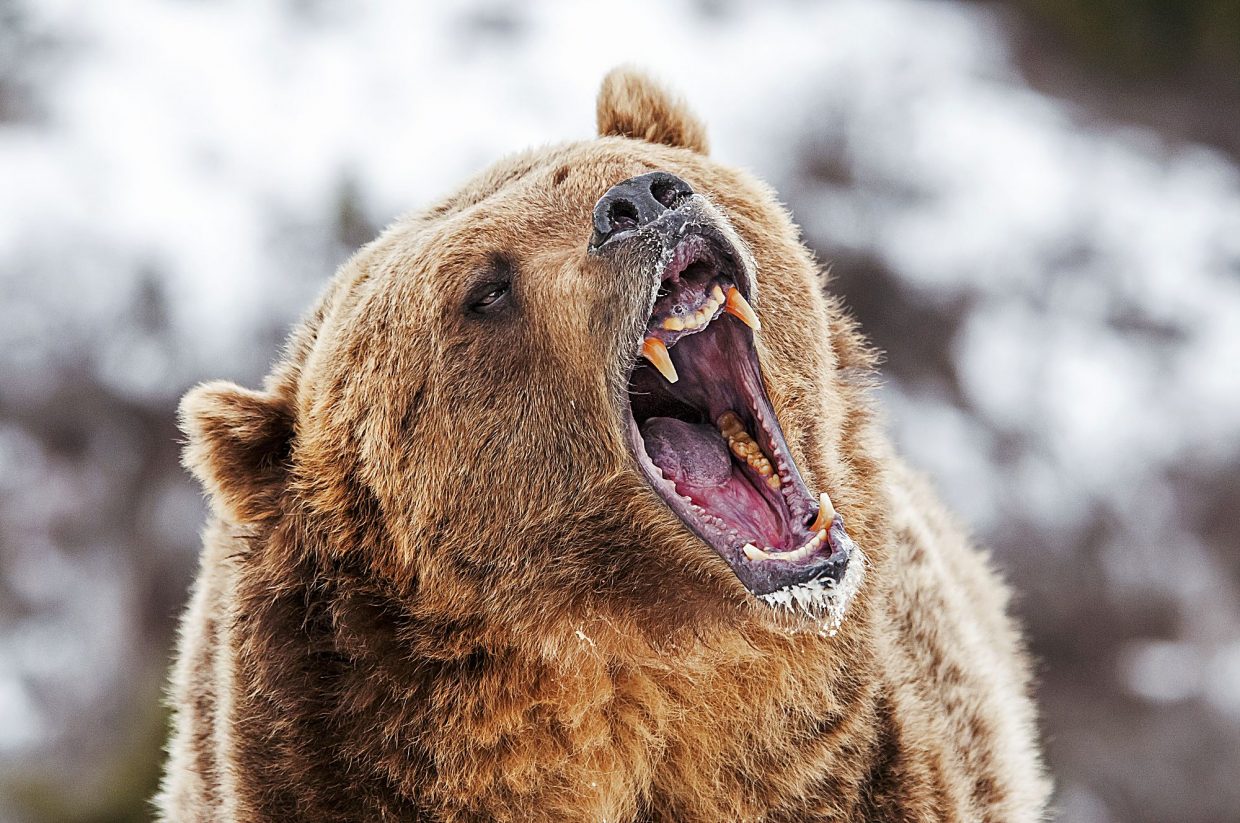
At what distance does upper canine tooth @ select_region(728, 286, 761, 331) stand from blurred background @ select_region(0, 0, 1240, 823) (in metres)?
5.70

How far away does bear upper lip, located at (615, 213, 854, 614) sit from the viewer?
2.82 meters

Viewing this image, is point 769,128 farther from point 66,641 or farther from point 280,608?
point 280,608

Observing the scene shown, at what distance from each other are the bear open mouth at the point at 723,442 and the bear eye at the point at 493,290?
0.36m

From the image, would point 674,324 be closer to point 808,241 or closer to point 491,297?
point 491,297

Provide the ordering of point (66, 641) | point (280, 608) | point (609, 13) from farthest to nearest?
1. point (609, 13)
2. point (66, 641)
3. point (280, 608)

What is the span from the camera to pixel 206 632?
378 cm

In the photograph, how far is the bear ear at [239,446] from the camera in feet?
10.6

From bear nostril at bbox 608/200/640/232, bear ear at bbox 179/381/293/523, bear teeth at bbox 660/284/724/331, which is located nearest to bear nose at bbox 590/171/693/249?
bear nostril at bbox 608/200/640/232

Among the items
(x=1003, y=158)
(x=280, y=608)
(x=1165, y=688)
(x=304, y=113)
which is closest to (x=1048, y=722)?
(x=1165, y=688)

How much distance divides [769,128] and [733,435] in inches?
431

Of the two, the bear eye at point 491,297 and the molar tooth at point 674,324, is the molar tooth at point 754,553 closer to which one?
the molar tooth at point 674,324

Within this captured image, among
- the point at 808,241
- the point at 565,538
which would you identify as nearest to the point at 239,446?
the point at 565,538

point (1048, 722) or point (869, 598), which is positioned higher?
point (869, 598)

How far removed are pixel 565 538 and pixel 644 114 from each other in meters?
1.43
